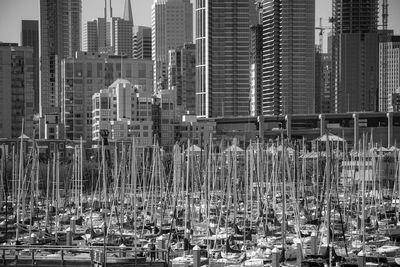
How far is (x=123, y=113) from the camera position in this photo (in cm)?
17725

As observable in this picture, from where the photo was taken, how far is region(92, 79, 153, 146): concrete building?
17175 cm

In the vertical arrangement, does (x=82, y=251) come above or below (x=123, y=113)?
below

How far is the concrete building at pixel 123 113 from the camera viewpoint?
172 m

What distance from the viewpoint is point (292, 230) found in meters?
57.8

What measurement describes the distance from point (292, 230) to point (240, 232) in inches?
173

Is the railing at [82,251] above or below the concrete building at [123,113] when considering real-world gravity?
below

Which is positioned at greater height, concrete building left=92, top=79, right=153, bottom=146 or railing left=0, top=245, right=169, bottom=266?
concrete building left=92, top=79, right=153, bottom=146

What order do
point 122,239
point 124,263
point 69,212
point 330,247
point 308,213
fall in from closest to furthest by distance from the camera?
point 124,263 < point 330,247 < point 122,239 < point 308,213 < point 69,212

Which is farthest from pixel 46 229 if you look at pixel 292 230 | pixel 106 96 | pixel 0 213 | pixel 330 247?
pixel 106 96

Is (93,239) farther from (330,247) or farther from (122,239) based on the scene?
(330,247)

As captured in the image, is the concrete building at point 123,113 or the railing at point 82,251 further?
the concrete building at point 123,113

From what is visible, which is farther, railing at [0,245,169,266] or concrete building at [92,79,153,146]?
concrete building at [92,79,153,146]

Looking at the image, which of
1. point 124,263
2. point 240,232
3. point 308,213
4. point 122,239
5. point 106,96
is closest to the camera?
point 124,263

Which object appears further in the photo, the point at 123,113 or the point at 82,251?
the point at 123,113
